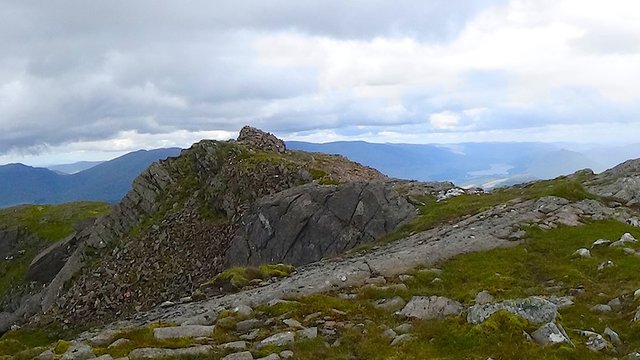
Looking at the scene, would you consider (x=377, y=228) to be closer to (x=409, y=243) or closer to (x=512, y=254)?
(x=409, y=243)

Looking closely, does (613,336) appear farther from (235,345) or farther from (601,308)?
(235,345)

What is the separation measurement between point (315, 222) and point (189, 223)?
19867 mm

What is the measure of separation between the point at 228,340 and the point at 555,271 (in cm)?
1740

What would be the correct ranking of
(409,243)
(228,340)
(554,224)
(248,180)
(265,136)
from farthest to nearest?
(265,136), (248,180), (409,243), (554,224), (228,340)

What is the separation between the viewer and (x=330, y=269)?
35781 millimetres

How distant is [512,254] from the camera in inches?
1299

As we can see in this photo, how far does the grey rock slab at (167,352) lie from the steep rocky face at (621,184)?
3595 centimetres

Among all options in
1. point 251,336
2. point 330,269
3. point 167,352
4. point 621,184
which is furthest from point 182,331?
point 621,184

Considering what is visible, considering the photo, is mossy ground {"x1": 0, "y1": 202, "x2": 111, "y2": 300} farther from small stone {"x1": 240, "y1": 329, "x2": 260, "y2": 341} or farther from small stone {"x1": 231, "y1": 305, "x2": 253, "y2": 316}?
small stone {"x1": 240, "y1": 329, "x2": 260, "y2": 341}

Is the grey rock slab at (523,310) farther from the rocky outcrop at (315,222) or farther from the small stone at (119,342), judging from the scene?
the rocky outcrop at (315,222)

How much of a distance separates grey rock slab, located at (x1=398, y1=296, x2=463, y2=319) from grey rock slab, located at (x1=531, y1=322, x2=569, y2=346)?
4.98 m

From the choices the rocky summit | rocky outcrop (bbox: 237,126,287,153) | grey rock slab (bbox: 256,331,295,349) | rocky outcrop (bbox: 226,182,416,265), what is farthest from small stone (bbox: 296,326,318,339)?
rocky outcrop (bbox: 237,126,287,153)

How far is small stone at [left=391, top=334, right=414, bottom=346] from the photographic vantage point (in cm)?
1978

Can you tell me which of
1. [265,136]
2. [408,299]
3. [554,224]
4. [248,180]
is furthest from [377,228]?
[265,136]
